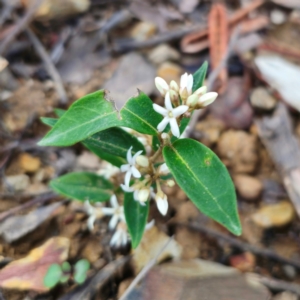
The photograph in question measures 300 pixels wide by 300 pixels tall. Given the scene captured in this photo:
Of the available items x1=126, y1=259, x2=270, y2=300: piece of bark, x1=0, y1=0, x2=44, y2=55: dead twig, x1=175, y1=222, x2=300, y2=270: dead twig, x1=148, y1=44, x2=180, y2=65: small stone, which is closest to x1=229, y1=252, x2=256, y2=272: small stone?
x1=175, y1=222, x2=300, y2=270: dead twig

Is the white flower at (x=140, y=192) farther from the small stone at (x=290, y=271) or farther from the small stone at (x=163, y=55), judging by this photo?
the small stone at (x=163, y=55)

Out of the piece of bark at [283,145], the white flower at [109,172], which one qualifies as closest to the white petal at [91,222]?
the white flower at [109,172]

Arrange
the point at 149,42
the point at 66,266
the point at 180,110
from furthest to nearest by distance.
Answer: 1. the point at 149,42
2. the point at 66,266
3. the point at 180,110

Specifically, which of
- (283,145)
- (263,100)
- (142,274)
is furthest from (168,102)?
(263,100)

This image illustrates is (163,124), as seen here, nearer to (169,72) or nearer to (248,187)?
(248,187)

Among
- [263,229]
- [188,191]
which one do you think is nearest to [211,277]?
[263,229]

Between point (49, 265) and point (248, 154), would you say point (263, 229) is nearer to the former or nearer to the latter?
point (248, 154)

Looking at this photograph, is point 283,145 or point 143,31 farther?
point 143,31
